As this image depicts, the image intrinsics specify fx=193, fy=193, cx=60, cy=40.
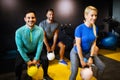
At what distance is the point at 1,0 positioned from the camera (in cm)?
504

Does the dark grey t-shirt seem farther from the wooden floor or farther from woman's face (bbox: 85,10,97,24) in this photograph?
woman's face (bbox: 85,10,97,24)

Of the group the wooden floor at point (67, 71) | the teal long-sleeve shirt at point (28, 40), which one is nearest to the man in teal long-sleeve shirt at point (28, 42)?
the teal long-sleeve shirt at point (28, 40)

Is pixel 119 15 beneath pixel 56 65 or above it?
above

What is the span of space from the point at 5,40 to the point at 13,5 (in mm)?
980

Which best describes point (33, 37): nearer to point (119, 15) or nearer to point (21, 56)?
point (21, 56)

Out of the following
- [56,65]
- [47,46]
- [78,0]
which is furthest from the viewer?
[78,0]

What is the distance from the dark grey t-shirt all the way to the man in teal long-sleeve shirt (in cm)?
104

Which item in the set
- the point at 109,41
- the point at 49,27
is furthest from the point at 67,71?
the point at 109,41

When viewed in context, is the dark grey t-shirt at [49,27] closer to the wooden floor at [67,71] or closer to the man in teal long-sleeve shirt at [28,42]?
the wooden floor at [67,71]

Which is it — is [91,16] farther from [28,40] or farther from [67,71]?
[67,71]

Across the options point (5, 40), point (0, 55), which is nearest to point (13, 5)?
point (5, 40)

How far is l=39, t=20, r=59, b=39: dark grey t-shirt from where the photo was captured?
4.43 meters

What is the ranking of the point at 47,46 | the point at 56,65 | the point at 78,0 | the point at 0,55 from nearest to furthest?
the point at 47,46 → the point at 56,65 → the point at 0,55 → the point at 78,0

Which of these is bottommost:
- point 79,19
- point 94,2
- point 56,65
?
point 56,65
